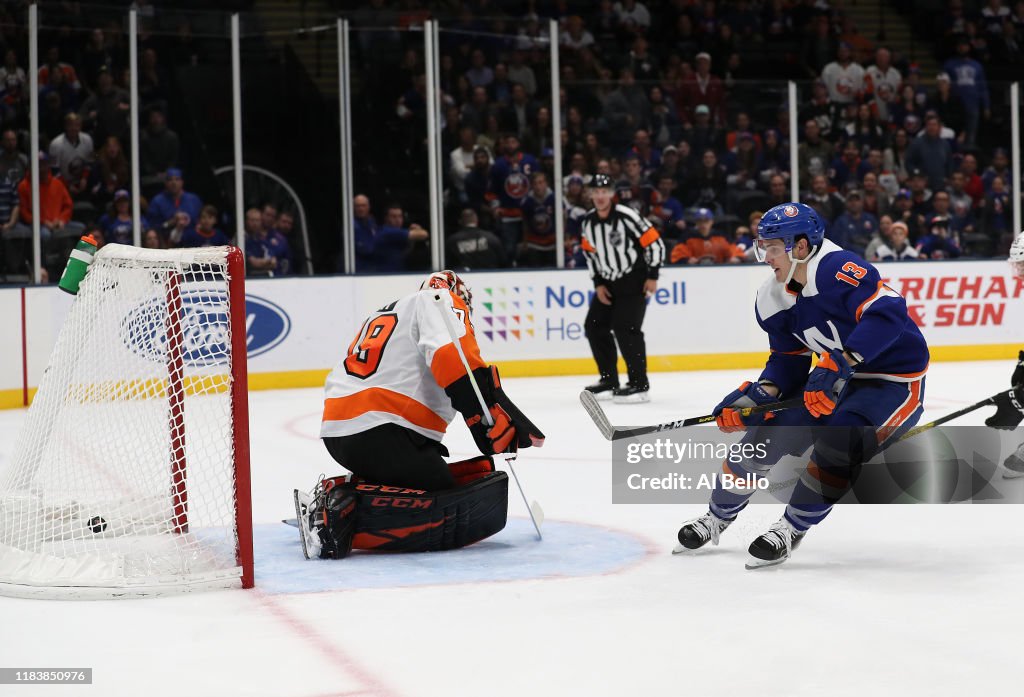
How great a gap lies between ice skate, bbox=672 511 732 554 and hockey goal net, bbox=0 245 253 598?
117cm

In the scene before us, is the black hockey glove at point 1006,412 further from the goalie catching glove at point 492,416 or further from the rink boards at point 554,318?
the rink boards at point 554,318

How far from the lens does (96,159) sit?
329 inches

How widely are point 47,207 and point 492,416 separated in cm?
535

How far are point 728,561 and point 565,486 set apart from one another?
4.29 feet

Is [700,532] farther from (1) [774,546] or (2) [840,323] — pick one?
(2) [840,323]

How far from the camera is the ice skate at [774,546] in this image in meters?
3.45

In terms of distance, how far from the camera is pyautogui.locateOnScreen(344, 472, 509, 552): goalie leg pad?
3.66 meters

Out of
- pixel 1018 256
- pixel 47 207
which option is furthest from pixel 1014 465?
pixel 47 207

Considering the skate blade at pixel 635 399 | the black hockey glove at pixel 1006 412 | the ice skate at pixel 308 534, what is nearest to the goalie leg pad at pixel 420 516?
the ice skate at pixel 308 534

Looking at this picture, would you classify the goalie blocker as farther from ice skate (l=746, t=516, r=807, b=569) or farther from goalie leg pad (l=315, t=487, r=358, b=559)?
ice skate (l=746, t=516, r=807, b=569)

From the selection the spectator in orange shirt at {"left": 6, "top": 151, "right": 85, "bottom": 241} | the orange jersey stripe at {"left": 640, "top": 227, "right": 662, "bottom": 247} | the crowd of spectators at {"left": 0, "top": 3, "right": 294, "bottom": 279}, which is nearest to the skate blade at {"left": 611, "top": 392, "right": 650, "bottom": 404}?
the orange jersey stripe at {"left": 640, "top": 227, "right": 662, "bottom": 247}

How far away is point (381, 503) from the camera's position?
3.66 m

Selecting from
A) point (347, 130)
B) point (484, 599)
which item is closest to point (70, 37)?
point (347, 130)

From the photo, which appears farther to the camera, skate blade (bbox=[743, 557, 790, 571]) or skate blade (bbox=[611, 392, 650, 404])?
skate blade (bbox=[611, 392, 650, 404])
